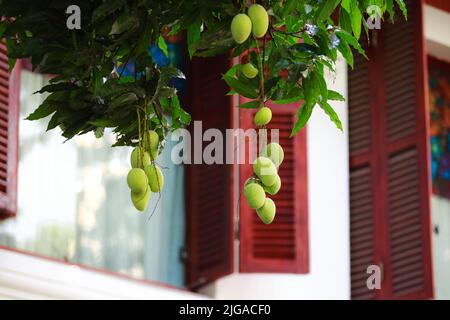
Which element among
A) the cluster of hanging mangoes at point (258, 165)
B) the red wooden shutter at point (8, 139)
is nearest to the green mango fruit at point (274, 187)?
the cluster of hanging mangoes at point (258, 165)

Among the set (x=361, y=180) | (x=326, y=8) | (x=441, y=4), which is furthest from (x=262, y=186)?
(x=441, y=4)

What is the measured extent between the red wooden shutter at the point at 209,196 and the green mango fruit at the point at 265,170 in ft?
17.2

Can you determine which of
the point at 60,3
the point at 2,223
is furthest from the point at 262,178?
the point at 2,223

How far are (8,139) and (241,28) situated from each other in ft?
15.5

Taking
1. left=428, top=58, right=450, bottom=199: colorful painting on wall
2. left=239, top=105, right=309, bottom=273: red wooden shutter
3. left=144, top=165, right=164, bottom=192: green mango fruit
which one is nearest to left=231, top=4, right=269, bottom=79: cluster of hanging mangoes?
left=144, top=165, right=164, bottom=192: green mango fruit

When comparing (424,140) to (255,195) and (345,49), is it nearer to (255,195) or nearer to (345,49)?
(345,49)

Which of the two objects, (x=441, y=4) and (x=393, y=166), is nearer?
(x=393, y=166)

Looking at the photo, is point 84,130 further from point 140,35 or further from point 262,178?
point 262,178

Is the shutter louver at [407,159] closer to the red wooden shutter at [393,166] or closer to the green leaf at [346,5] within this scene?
the red wooden shutter at [393,166]

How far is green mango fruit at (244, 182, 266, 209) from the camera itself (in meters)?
3.49

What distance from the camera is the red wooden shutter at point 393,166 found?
9086 millimetres

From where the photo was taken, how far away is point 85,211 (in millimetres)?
8570
